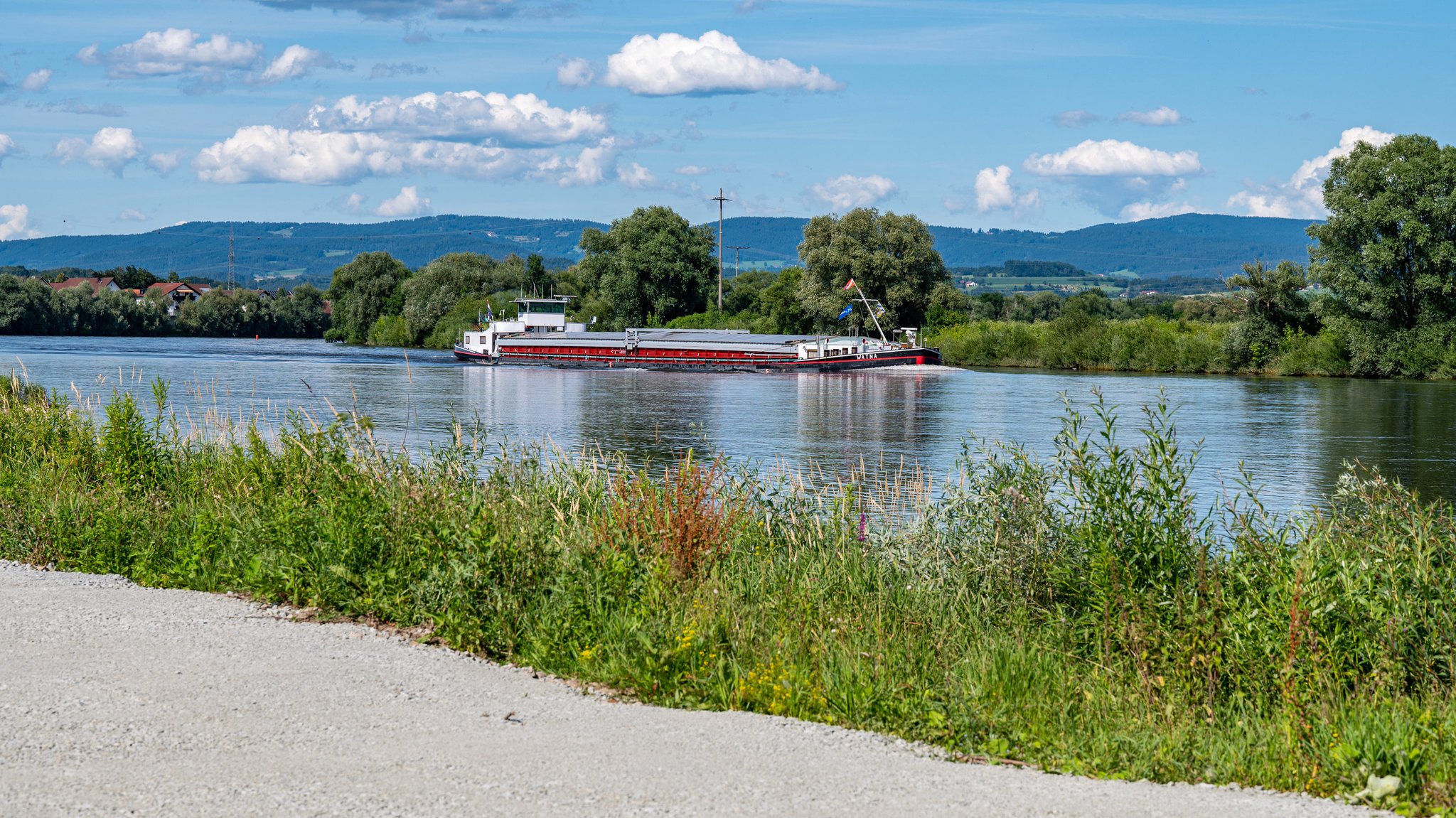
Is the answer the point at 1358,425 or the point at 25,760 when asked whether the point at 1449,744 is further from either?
the point at 1358,425

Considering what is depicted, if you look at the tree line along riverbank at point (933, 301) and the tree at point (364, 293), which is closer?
the tree line along riverbank at point (933, 301)

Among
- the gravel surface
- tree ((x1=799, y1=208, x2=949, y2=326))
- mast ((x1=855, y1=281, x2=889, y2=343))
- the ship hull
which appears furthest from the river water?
tree ((x1=799, y1=208, x2=949, y2=326))

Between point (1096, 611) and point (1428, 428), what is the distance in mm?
33968

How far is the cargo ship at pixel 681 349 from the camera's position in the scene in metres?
79.1

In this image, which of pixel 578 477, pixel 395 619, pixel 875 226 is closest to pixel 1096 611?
pixel 395 619

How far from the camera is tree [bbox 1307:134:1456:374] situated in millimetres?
61625

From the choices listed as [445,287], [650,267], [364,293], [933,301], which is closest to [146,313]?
[364,293]

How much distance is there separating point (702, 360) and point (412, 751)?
247 ft

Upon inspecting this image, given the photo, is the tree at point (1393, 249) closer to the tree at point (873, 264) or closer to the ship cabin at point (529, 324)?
the tree at point (873, 264)

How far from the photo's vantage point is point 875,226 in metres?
88.8

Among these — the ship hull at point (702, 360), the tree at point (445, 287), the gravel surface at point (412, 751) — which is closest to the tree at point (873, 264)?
the ship hull at point (702, 360)

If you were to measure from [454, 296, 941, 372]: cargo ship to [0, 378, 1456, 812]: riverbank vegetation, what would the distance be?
219ft

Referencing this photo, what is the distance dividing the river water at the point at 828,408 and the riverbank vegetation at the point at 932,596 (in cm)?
188

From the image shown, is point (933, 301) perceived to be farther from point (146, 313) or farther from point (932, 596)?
point (932, 596)
